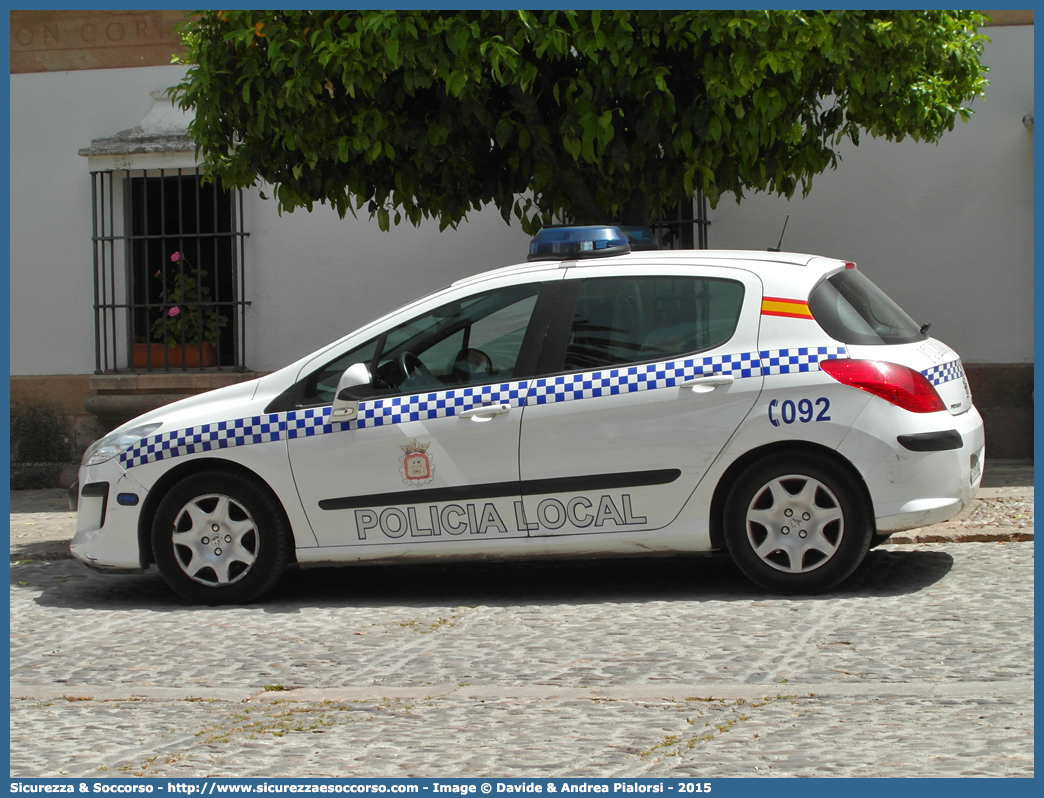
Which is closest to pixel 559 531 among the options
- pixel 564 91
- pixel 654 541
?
pixel 654 541

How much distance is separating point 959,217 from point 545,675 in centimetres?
748

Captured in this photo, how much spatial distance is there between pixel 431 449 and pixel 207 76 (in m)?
3.13

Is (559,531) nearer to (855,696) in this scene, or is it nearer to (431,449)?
(431,449)

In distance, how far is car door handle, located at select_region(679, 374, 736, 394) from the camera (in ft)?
18.2

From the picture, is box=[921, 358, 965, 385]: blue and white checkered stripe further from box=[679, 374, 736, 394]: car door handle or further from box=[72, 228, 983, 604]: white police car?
box=[679, 374, 736, 394]: car door handle

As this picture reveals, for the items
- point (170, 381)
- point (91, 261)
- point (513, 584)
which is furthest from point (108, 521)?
point (91, 261)

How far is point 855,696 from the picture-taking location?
160 inches

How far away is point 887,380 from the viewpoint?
5453 millimetres

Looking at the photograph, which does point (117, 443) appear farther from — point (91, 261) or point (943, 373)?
point (91, 261)

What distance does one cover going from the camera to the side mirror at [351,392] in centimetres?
571

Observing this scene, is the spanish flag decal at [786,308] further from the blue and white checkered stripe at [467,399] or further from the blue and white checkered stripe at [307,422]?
the blue and white checkered stripe at [307,422]

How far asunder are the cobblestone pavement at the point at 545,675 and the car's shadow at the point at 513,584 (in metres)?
0.02

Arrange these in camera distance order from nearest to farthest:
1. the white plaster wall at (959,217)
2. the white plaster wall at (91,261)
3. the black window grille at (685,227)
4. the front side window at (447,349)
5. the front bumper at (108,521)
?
the front side window at (447,349), the front bumper at (108,521), the white plaster wall at (959,217), the black window grille at (685,227), the white plaster wall at (91,261)

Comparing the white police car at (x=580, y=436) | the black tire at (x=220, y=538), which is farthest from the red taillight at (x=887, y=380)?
the black tire at (x=220, y=538)
